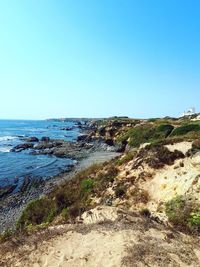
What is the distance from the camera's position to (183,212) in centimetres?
1430

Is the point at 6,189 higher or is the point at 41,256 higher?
the point at 41,256

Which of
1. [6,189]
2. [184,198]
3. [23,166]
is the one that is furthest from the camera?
[23,166]

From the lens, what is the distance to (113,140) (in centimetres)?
6366

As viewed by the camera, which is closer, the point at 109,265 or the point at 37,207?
the point at 109,265

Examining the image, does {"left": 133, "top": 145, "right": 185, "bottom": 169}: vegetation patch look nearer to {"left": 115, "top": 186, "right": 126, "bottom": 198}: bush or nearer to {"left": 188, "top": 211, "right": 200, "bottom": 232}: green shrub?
{"left": 115, "top": 186, "right": 126, "bottom": 198}: bush

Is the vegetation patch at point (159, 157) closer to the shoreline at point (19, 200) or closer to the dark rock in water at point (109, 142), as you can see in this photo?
the shoreline at point (19, 200)

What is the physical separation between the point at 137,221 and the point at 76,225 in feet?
8.75

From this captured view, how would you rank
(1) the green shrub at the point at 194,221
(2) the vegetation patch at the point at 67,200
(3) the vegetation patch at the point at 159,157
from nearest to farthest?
(1) the green shrub at the point at 194,221
(2) the vegetation patch at the point at 67,200
(3) the vegetation patch at the point at 159,157

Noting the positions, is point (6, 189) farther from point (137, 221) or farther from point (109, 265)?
point (109, 265)

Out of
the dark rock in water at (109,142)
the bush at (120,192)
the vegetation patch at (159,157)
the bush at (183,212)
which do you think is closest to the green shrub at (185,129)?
the dark rock in water at (109,142)

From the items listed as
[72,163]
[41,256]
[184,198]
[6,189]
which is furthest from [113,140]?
[41,256]

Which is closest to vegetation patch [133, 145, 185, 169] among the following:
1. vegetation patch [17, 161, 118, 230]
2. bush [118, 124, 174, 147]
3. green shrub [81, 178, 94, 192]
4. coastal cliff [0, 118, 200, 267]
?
coastal cliff [0, 118, 200, 267]

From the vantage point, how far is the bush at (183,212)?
13.3m

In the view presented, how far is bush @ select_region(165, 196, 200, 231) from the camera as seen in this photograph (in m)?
13.3
